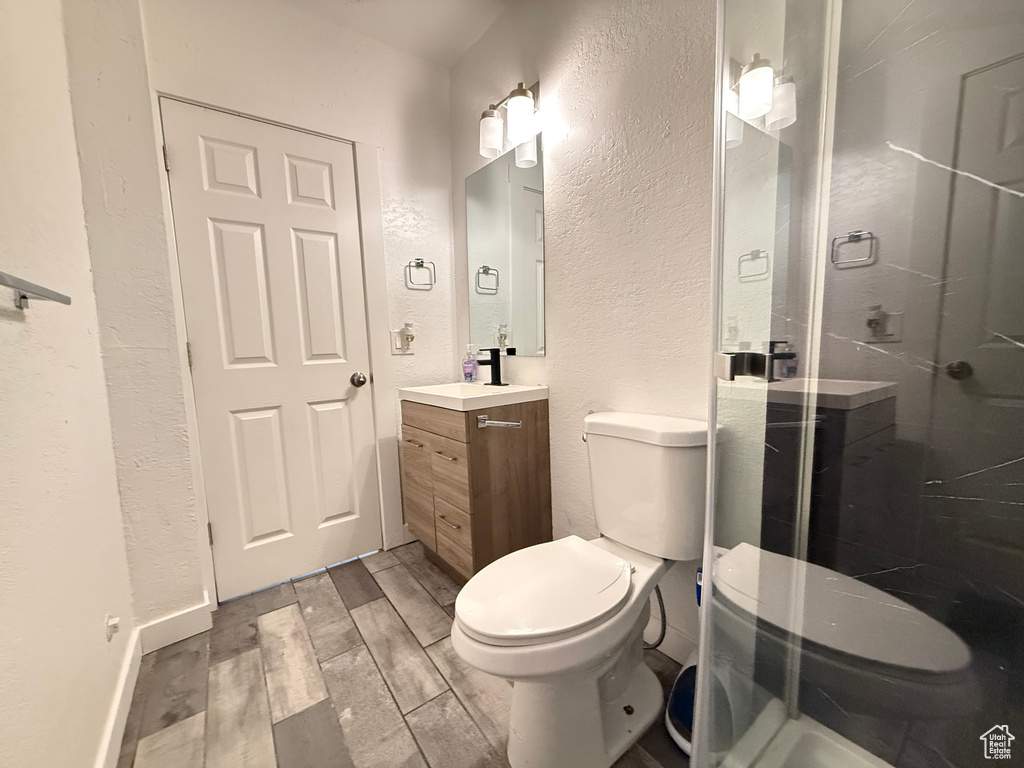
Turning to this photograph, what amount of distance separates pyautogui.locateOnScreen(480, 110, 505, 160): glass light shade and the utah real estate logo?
2107mm

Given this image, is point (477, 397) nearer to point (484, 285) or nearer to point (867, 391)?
point (484, 285)

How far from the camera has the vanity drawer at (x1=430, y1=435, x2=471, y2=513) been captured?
1.41m

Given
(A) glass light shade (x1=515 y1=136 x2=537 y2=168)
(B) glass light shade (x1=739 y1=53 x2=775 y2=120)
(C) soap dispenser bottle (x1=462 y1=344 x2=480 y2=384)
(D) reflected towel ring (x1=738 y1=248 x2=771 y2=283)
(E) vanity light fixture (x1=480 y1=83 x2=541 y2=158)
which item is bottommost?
(C) soap dispenser bottle (x1=462 y1=344 x2=480 y2=384)

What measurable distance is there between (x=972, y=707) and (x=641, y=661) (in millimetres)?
646

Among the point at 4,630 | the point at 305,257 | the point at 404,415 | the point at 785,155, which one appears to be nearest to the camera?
the point at 4,630

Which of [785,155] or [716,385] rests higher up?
[785,155]

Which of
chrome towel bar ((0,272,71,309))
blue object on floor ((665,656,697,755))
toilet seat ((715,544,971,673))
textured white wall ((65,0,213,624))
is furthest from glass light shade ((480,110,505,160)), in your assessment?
blue object on floor ((665,656,697,755))

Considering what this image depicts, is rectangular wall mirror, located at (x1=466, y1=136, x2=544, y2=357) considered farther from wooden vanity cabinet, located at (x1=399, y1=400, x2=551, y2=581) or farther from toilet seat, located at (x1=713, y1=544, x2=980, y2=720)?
toilet seat, located at (x1=713, y1=544, x2=980, y2=720)

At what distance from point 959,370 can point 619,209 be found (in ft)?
3.02

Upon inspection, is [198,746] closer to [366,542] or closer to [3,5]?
[366,542]

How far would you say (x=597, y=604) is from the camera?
2.83ft

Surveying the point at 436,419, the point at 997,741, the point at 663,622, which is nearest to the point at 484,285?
the point at 436,419

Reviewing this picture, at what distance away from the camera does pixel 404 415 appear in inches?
71.1

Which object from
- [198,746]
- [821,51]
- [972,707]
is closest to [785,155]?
[821,51]
